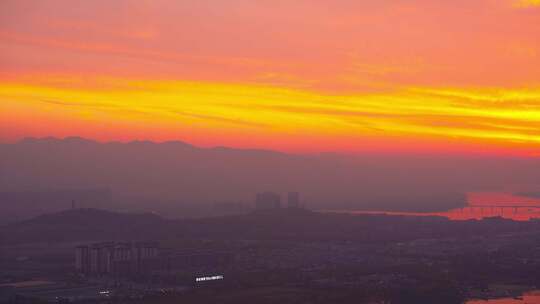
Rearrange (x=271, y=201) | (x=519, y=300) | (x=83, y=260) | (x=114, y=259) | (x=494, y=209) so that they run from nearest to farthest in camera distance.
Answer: (x=519, y=300), (x=114, y=259), (x=83, y=260), (x=271, y=201), (x=494, y=209)

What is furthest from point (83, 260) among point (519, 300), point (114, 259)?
point (519, 300)

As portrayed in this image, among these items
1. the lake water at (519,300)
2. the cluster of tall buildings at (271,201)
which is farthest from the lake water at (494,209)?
the lake water at (519,300)

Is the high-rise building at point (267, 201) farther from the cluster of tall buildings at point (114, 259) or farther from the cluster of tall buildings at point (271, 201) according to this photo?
the cluster of tall buildings at point (114, 259)

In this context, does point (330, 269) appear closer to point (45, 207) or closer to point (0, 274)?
point (0, 274)

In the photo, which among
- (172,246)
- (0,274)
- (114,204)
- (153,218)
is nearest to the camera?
(0,274)

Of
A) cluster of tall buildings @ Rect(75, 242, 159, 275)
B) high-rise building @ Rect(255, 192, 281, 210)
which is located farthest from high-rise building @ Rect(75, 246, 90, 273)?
high-rise building @ Rect(255, 192, 281, 210)

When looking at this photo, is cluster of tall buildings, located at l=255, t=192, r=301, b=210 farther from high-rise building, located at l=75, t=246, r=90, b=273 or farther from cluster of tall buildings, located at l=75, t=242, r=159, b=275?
high-rise building, located at l=75, t=246, r=90, b=273

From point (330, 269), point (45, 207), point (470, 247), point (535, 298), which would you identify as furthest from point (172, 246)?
point (45, 207)

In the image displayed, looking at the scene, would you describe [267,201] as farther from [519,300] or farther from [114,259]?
[519,300]
